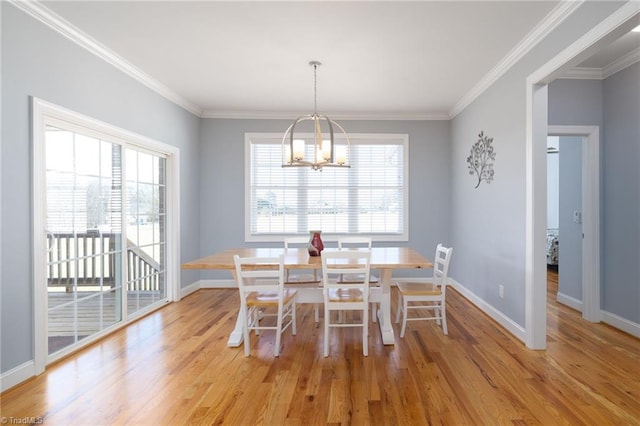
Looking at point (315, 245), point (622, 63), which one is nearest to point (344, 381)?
point (315, 245)

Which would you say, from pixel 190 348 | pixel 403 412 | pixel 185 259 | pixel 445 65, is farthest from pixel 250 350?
pixel 445 65

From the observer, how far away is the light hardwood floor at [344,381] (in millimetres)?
1905

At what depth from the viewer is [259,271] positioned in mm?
2607

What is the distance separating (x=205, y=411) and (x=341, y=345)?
50.3 inches

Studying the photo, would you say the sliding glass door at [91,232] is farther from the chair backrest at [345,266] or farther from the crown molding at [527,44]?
the crown molding at [527,44]

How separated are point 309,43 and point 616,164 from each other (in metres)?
3.26

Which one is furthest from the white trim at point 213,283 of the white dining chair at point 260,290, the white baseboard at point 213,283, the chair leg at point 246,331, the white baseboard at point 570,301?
the white baseboard at point 570,301

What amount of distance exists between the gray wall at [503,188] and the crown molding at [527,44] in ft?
0.15

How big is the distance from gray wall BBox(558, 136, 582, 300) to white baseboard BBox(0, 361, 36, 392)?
527 cm

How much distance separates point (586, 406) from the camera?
1973mm

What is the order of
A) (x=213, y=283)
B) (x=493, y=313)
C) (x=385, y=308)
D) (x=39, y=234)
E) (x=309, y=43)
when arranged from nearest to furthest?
(x=39, y=234) → (x=309, y=43) → (x=385, y=308) → (x=493, y=313) → (x=213, y=283)

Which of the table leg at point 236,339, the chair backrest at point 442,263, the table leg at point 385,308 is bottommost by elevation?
the table leg at point 236,339

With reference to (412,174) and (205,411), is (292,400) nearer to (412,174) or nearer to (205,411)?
(205,411)

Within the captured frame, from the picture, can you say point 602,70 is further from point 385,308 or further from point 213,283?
point 213,283
